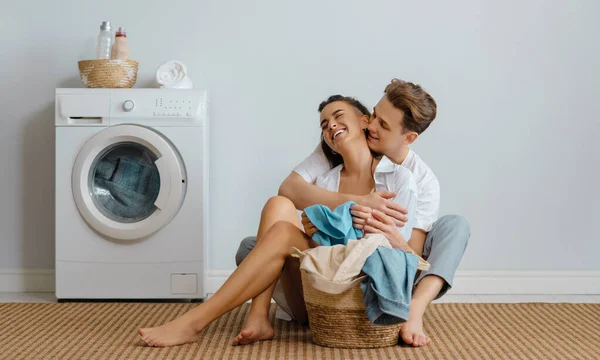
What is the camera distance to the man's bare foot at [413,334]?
2.18 metres

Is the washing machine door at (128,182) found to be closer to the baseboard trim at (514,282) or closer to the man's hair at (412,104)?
the baseboard trim at (514,282)

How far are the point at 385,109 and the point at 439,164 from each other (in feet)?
3.39

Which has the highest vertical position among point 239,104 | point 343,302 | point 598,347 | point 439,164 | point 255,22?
point 255,22

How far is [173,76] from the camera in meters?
3.18

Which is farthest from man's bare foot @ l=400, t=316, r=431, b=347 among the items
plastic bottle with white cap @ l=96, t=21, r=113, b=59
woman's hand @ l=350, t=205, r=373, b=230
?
plastic bottle with white cap @ l=96, t=21, r=113, b=59

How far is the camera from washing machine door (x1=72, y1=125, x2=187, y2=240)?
3.01m

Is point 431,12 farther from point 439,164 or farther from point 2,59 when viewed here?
point 2,59

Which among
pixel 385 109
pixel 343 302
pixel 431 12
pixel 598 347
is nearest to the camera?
pixel 343 302

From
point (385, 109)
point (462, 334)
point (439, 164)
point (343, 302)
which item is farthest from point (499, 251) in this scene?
point (343, 302)

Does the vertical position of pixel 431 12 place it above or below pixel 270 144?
above

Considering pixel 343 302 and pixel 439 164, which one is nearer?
pixel 343 302

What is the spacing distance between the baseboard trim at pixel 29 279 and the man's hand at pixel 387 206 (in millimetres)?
1752

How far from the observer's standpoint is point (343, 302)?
6.72ft

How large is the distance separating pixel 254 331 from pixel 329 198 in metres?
0.48
